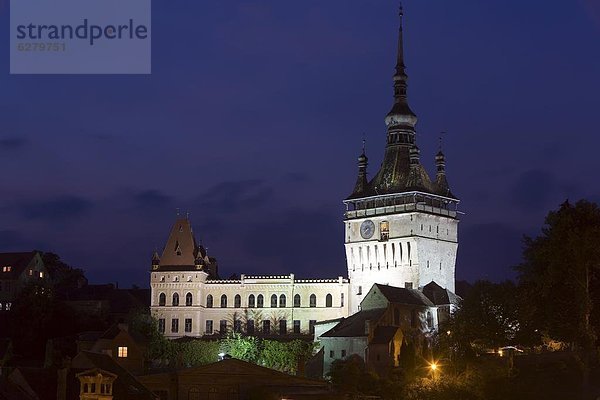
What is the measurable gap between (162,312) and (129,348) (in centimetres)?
2271

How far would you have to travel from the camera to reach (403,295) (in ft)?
358

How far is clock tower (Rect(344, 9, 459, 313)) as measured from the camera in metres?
118

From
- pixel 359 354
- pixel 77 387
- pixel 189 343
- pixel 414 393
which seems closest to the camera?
pixel 77 387

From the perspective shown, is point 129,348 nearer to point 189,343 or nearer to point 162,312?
point 189,343

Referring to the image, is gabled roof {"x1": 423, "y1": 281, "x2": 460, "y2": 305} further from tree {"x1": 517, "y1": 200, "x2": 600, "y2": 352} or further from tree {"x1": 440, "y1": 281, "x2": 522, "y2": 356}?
tree {"x1": 517, "y1": 200, "x2": 600, "y2": 352}

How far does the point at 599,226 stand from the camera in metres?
78.1

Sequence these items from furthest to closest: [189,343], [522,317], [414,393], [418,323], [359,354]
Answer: [189,343]
[418,323]
[359,354]
[522,317]
[414,393]

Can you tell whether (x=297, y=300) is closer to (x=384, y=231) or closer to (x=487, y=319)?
(x=384, y=231)

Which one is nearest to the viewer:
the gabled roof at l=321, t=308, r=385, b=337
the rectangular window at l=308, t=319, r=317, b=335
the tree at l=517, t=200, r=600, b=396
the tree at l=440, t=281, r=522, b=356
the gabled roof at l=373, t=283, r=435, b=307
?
the tree at l=517, t=200, r=600, b=396

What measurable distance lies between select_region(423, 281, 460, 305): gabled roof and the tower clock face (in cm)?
874

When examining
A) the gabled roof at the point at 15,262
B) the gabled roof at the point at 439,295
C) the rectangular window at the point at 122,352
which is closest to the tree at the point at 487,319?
the gabled roof at the point at 439,295

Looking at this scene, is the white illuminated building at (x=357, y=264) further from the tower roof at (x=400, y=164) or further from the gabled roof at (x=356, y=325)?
the gabled roof at (x=356, y=325)

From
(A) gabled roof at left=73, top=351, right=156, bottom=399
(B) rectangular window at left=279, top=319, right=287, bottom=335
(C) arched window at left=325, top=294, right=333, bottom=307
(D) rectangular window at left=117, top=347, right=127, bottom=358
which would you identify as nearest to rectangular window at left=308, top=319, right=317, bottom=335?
(C) arched window at left=325, top=294, right=333, bottom=307

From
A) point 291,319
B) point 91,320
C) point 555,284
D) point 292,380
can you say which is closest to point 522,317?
point 555,284
